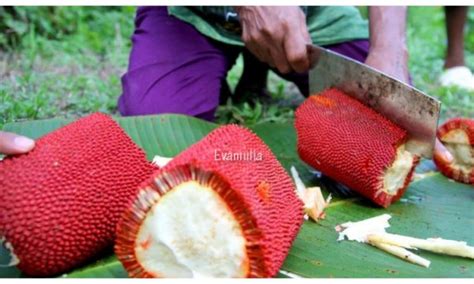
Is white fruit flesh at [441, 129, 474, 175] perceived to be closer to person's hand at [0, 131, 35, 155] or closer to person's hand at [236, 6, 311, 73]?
person's hand at [236, 6, 311, 73]

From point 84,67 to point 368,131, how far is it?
1.80m

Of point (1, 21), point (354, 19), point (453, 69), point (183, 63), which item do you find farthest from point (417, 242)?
point (1, 21)

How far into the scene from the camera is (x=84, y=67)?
287 centimetres

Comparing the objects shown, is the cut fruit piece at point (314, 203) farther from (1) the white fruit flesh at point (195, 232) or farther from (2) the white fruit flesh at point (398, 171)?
(1) the white fruit flesh at point (195, 232)

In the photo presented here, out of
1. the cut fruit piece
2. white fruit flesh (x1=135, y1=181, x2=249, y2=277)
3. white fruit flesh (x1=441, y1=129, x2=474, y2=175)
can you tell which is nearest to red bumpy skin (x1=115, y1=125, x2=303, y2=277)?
white fruit flesh (x1=135, y1=181, x2=249, y2=277)

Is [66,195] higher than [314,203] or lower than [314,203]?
higher

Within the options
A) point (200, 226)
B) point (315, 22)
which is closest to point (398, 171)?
point (200, 226)

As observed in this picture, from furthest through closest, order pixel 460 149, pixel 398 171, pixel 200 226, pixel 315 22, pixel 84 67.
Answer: pixel 84 67 → pixel 315 22 → pixel 460 149 → pixel 398 171 → pixel 200 226

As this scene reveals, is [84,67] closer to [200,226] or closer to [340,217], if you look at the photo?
[340,217]

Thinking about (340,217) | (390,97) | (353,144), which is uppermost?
(390,97)

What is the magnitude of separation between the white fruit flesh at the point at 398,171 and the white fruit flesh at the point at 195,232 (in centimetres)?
66

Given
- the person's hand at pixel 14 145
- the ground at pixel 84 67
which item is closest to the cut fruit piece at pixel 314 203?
the person's hand at pixel 14 145

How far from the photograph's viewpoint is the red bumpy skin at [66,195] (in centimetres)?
99

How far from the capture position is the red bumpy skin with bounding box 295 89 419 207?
4.77ft
